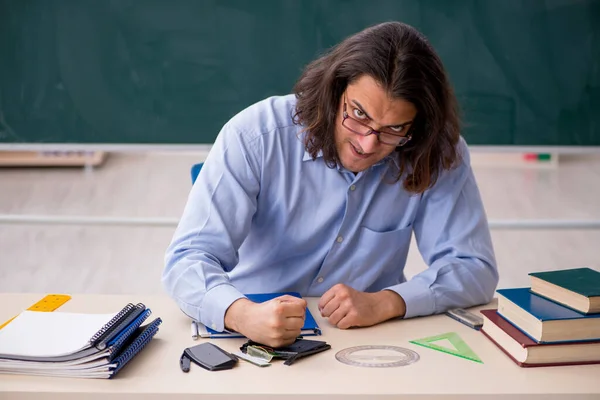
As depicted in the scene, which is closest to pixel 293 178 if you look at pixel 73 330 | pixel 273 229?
pixel 273 229

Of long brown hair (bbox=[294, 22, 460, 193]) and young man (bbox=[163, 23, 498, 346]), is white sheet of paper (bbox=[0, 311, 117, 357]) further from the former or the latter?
long brown hair (bbox=[294, 22, 460, 193])

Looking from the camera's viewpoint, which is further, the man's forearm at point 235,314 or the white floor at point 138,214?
the white floor at point 138,214

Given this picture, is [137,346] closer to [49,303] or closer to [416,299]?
[49,303]

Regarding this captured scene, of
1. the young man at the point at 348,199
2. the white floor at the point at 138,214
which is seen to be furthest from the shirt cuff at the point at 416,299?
the white floor at the point at 138,214

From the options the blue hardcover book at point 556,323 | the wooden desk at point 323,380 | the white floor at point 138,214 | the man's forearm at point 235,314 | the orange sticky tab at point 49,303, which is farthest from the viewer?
the white floor at point 138,214

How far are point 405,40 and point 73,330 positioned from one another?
87 cm

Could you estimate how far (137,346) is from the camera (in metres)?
1.32

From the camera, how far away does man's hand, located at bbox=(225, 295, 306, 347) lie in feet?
4.40

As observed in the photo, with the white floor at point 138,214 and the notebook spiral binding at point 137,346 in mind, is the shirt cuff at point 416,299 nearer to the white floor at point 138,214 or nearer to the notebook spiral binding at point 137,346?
the notebook spiral binding at point 137,346

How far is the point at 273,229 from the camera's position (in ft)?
5.88

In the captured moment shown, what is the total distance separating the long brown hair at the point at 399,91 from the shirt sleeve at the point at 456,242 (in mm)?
52

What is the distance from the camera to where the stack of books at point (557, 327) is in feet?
4.28

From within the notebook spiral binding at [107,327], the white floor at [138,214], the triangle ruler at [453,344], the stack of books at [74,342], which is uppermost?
the notebook spiral binding at [107,327]

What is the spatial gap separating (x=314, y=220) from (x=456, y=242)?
33 centimetres
